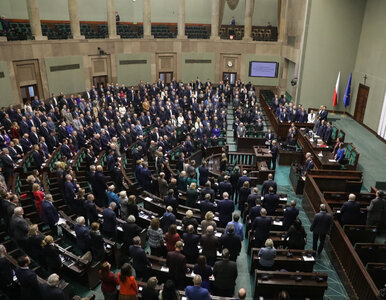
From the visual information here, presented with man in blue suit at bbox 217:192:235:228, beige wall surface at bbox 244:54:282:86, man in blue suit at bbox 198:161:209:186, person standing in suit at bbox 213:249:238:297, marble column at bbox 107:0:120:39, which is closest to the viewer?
person standing in suit at bbox 213:249:238:297

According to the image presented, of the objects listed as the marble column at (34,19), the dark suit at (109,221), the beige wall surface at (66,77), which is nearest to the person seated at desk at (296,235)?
the dark suit at (109,221)

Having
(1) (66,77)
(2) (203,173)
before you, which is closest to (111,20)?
(1) (66,77)

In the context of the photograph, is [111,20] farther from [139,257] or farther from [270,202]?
[139,257]

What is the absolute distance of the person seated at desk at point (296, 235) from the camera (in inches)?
264

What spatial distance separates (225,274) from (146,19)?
2095 cm

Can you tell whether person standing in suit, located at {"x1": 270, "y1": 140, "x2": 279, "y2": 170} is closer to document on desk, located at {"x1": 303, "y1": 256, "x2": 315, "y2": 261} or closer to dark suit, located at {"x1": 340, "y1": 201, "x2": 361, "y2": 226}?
dark suit, located at {"x1": 340, "y1": 201, "x2": 361, "y2": 226}

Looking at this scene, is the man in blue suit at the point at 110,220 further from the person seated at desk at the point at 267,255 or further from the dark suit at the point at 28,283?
the person seated at desk at the point at 267,255

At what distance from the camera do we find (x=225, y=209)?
7520 millimetres

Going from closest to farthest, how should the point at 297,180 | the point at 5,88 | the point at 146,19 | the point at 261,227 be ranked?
the point at 261,227 < the point at 297,180 < the point at 5,88 < the point at 146,19

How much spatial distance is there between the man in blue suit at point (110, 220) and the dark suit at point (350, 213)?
17.7ft

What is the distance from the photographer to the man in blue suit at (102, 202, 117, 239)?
673 cm

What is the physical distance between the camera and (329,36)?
17.9 metres

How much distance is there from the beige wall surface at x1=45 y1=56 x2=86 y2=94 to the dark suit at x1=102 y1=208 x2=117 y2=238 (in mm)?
14409

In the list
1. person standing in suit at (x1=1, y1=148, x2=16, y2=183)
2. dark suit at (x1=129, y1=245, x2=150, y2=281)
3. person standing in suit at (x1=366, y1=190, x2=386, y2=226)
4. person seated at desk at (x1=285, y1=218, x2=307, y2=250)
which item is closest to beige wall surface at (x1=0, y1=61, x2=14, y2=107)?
person standing in suit at (x1=1, y1=148, x2=16, y2=183)
